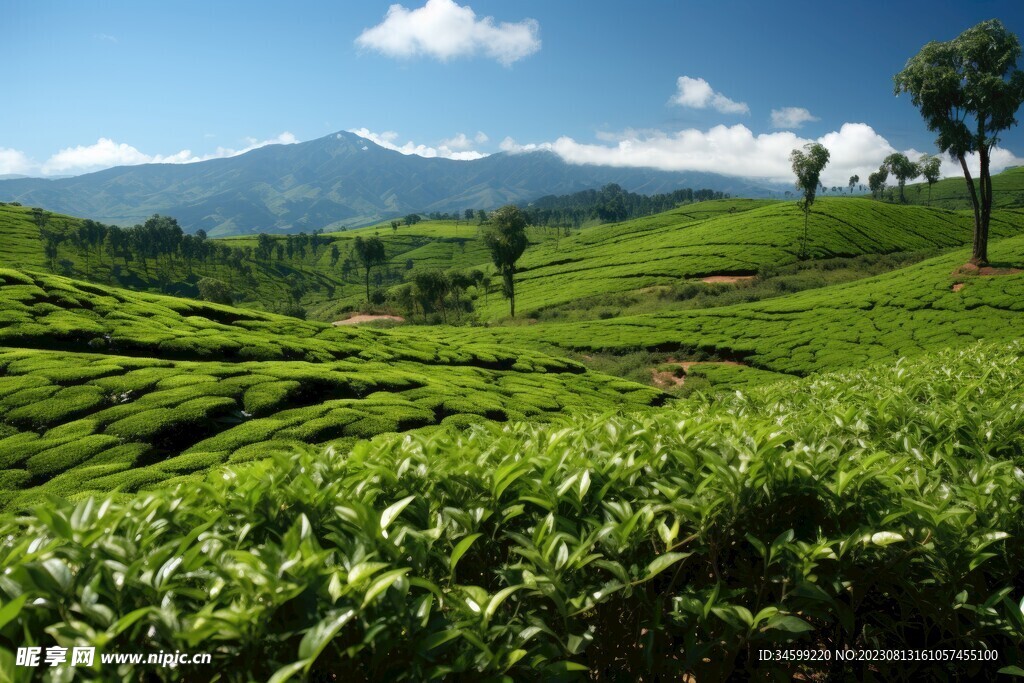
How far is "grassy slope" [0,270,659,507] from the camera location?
10.2 m

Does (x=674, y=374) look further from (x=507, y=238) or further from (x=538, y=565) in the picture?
(x=507, y=238)

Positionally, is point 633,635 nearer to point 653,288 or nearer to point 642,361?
point 642,361

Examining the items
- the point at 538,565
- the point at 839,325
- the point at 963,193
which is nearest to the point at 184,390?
the point at 538,565

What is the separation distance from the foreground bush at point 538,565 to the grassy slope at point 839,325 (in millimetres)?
26935

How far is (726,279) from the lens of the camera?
62.8 meters

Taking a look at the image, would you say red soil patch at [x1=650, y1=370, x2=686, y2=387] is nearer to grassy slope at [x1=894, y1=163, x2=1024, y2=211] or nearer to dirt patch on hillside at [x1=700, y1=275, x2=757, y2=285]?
dirt patch on hillside at [x1=700, y1=275, x2=757, y2=285]

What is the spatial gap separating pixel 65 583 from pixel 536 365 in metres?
24.2

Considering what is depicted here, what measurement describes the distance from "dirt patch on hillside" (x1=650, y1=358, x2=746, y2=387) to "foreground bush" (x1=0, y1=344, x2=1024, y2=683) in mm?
25944

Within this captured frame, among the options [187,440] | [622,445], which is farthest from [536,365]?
[622,445]

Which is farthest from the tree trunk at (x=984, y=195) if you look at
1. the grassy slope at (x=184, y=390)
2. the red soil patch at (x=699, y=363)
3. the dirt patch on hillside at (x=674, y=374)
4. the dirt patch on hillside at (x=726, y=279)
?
the grassy slope at (x=184, y=390)

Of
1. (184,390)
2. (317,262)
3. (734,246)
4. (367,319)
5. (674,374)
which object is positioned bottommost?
(367,319)

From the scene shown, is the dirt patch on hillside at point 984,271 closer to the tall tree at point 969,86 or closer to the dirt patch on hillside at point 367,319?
the tall tree at point 969,86

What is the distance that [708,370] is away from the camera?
28.8 m

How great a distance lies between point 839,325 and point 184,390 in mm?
36490
